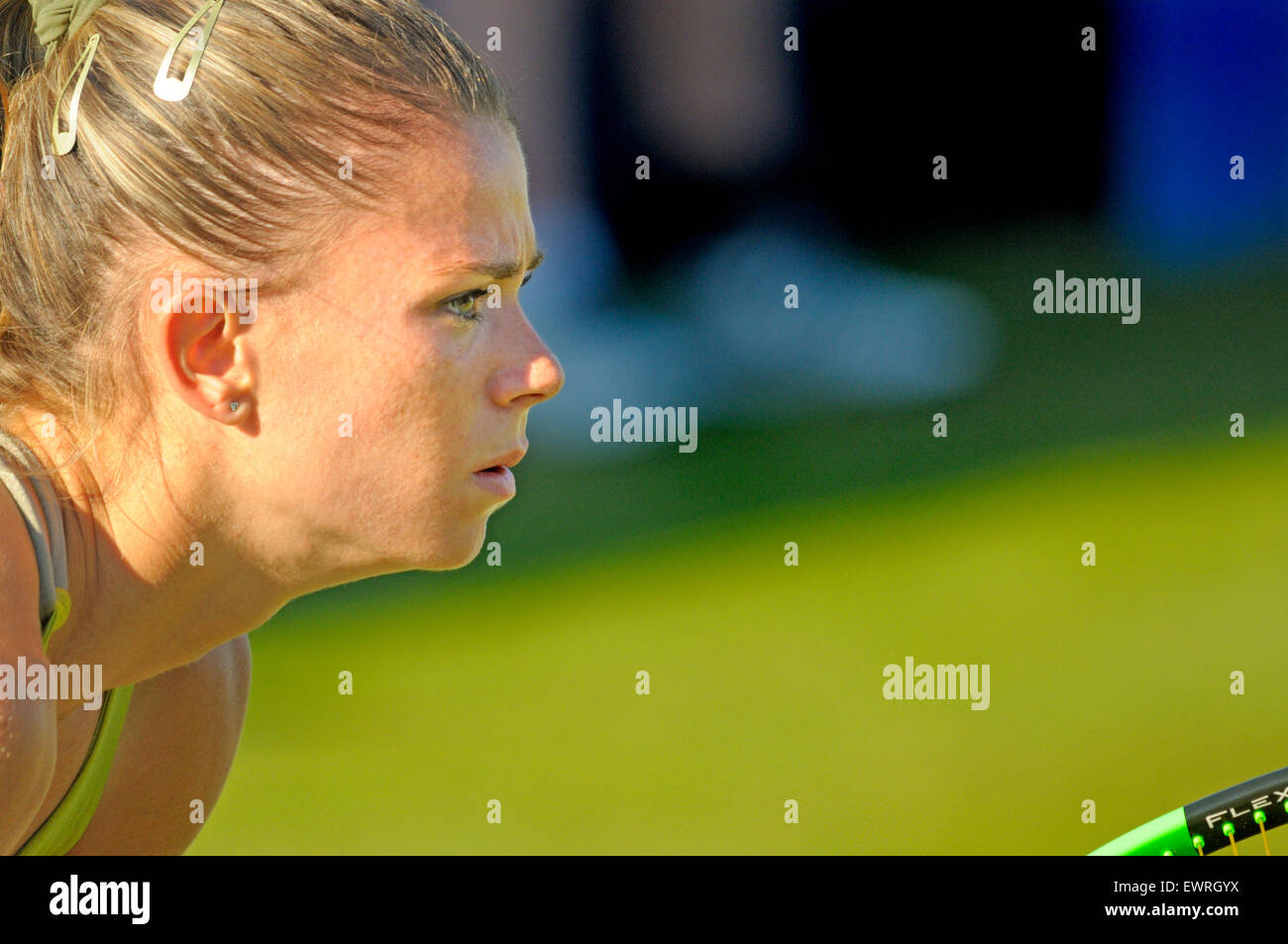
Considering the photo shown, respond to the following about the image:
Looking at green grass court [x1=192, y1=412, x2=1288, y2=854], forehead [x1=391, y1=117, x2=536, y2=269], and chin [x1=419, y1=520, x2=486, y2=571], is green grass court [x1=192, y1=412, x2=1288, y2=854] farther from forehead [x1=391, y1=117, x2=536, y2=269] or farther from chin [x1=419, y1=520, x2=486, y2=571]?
forehead [x1=391, y1=117, x2=536, y2=269]

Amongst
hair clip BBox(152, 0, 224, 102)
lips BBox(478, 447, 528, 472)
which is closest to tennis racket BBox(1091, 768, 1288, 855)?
lips BBox(478, 447, 528, 472)

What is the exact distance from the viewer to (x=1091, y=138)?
3.41m

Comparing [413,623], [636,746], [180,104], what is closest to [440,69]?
[180,104]

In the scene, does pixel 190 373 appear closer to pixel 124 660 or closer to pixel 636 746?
pixel 124 660

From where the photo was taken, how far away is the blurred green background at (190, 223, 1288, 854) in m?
2.75

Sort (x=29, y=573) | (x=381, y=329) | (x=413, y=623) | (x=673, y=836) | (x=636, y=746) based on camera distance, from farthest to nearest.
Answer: (x=413, y=623)
(x=636, y=746)
(x=673, y=836)
(x=381, y=329)
(x=29, y=573)

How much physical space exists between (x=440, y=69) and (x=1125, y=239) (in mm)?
2926

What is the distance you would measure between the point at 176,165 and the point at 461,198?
181mm

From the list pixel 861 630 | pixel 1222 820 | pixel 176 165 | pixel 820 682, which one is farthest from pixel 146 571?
pixel 861 630

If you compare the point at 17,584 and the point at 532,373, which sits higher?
the point at 532,373

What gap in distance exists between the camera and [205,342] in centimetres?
89

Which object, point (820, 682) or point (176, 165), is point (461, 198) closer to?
point (176, 165)

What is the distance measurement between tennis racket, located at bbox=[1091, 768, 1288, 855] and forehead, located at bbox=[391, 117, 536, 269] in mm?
643

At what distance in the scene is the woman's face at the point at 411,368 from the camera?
91 centimetres
